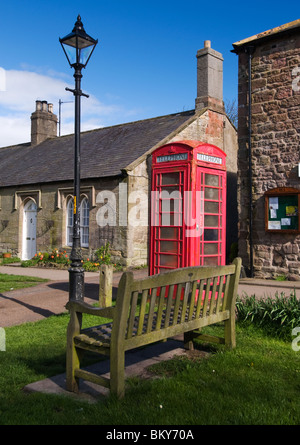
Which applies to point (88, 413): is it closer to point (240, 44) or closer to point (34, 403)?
point (34, 403)

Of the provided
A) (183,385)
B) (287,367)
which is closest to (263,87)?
(287,367)

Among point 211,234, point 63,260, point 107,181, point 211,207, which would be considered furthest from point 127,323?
point 63,260

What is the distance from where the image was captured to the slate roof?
Answer: 56.5ft

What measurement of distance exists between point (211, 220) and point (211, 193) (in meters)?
0.49

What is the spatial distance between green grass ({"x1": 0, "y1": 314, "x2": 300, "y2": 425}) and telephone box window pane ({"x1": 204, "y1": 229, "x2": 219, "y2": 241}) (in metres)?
2.32

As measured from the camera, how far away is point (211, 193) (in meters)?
7.44

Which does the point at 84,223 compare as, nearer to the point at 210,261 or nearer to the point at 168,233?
the point at 168,233

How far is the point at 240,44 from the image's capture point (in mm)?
12109

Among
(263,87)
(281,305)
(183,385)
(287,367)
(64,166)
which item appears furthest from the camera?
(64,166)

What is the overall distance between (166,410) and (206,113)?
16.3 m

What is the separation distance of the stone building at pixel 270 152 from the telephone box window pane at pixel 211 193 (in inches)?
171

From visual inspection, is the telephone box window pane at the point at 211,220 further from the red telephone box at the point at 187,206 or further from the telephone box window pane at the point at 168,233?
the telephone box window pane at the point at 168,233

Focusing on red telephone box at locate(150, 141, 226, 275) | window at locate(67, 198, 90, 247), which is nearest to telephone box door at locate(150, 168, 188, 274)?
red telephone box at locate(150, 141, 226, 275)

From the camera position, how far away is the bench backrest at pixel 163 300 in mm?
3688
